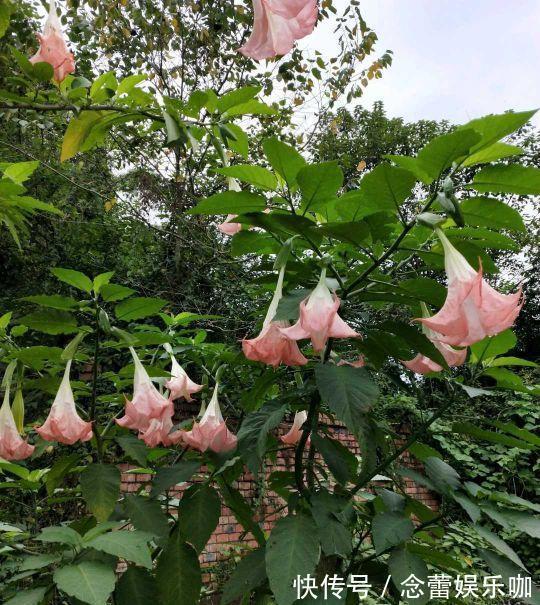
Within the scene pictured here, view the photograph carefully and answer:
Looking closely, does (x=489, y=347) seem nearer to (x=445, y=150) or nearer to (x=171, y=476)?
(x=445, y=150)

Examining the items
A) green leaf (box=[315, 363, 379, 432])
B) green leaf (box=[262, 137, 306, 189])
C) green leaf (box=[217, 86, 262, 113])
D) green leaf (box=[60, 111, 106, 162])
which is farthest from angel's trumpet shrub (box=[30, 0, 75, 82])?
Result: green leaf (box=[315, 363, 379, 432])

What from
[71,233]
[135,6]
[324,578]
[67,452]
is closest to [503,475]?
[67,452]

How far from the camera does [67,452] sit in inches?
131

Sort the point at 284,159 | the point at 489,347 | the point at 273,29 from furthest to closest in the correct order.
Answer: the point at 489,347 → the point at 284,159 → the point at 273,29

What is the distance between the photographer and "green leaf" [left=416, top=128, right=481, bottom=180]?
0.61m

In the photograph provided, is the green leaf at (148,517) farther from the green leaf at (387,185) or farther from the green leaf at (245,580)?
the green leaf at (387,185)

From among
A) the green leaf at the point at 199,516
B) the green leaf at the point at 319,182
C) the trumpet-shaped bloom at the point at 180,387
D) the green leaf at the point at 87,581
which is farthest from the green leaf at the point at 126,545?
the green leaf at the point at 319,182

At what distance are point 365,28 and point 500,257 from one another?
16.6 ft

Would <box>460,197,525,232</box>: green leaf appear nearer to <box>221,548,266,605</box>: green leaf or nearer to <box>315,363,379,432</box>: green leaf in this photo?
<box>315,363,379,432</box>: green leaf

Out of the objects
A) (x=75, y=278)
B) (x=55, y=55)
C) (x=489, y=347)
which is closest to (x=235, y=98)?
(x=55, y=55)

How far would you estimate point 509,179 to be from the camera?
2.15ft

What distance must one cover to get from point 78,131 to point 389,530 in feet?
2.55

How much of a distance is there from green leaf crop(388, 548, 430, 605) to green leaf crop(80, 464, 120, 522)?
1.50ft

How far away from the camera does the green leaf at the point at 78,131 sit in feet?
2.65
